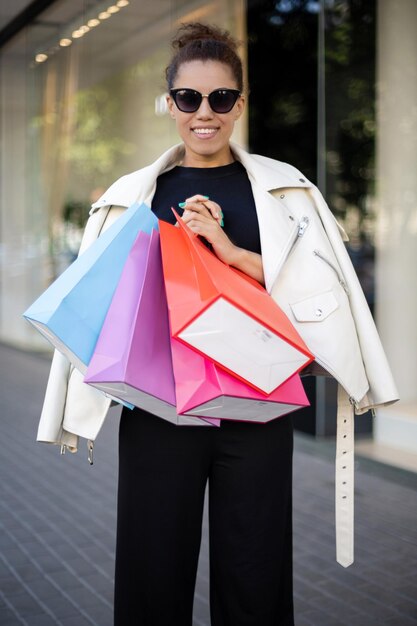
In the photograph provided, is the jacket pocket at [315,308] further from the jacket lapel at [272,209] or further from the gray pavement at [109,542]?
the gray pavement at [109,542]

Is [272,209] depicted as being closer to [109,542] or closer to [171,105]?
[171,105]

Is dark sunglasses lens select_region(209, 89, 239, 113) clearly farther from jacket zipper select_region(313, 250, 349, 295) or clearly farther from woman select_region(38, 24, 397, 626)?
jacket zipper select_region(313, 250, 349, 295)

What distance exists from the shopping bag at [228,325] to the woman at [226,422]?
0.24 m

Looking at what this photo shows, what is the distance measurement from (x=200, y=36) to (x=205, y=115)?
11.0 inches

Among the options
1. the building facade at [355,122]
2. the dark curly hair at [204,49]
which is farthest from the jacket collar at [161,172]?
the building facade at [355,122]

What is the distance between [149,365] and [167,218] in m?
0.61

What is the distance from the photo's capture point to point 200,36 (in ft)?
7.90

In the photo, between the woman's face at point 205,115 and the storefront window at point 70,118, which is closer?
the woman's face at point 205,115

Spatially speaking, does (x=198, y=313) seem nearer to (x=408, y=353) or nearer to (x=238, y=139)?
(x=408, y=353)

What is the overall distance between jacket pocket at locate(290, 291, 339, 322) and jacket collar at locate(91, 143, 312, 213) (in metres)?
0.34

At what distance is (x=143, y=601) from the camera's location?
2402 mm

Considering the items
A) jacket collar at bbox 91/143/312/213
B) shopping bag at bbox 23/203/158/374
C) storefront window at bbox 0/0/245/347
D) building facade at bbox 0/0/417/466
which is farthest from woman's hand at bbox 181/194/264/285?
storefront window at bbox 0/0/245/347

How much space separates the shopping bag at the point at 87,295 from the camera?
1.99 m

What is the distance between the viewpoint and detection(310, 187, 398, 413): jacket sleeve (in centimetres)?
A: 233
